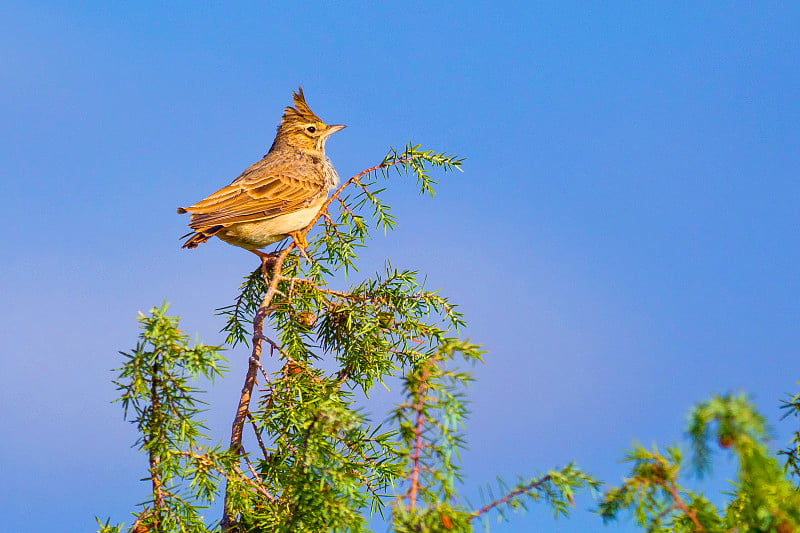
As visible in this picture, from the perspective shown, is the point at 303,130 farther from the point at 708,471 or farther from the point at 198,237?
the point at 708,471

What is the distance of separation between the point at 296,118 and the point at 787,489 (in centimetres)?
916

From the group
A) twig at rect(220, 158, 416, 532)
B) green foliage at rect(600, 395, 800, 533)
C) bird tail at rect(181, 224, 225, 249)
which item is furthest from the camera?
bird tail at rect(181, 224, 225, 249)

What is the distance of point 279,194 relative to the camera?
8.57 meters

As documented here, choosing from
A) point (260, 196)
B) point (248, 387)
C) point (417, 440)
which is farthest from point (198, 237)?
Answer: point (417, 440)

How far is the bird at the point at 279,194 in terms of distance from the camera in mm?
7773

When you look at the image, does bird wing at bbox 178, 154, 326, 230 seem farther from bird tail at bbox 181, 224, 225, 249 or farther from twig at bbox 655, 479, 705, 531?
twig at bbox 655, 479, 705, 531

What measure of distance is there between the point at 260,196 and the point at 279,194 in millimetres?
221

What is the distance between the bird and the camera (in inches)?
306

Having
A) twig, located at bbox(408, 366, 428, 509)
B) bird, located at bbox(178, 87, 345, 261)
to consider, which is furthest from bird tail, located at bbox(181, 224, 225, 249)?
twig, located at bbox(408, 366, 428, 509)

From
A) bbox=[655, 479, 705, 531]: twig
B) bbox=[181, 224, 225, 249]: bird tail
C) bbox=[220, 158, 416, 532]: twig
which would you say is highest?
bbox=[181, 224, 225, 249]: bird tail

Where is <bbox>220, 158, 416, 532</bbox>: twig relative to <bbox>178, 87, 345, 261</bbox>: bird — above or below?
below

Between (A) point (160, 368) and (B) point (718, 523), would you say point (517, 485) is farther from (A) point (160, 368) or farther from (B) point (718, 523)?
(A) point (160, 368)

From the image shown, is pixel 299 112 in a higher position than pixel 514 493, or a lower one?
higher

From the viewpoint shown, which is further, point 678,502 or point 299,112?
point 299,112
